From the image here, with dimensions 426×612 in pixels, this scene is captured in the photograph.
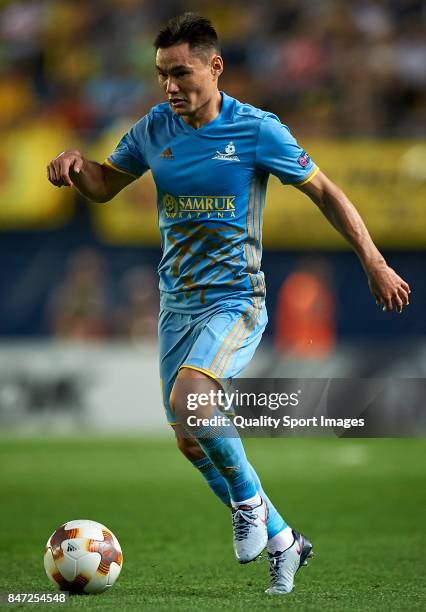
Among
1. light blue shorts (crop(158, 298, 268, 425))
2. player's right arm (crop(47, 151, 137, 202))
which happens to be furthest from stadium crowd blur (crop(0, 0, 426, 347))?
light blue shorts (crop(158, 298, 268, 425))

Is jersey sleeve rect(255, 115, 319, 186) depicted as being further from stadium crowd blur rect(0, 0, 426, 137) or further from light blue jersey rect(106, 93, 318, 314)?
stadium crowd blur rect(0, 0, 426, 137)

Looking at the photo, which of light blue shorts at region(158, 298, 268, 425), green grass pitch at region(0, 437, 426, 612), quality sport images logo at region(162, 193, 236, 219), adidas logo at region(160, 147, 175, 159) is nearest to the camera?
light blue shorts at region(158, 298, 268, 425)

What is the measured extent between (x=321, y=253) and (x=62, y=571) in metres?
11.2

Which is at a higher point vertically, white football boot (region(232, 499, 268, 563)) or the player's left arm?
the player's left arm

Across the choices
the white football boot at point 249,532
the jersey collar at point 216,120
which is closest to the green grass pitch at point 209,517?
the white football boot at point 249,532

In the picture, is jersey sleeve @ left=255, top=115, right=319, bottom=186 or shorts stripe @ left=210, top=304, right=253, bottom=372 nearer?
shorts stripe @ left=210, top=304, right=253, bottom=372

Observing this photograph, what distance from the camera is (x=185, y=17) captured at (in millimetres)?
5039

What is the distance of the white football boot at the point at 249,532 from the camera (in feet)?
15.7

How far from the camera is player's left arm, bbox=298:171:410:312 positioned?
4727mm

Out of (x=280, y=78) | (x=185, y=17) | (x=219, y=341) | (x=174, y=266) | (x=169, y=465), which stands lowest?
(x=169, y=465)

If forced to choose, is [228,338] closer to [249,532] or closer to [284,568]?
[249,532]

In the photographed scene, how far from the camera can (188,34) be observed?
4.99 meters

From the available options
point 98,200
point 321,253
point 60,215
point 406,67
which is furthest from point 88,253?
point 98,200

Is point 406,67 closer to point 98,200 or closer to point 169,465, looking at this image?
point 169,465
